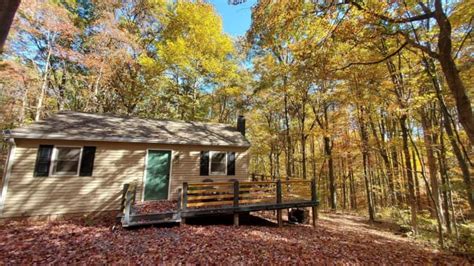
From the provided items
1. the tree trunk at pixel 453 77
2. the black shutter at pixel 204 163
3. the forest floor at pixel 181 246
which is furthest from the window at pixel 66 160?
the tree trunk at pixel 453 77

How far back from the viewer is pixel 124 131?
30.5ft

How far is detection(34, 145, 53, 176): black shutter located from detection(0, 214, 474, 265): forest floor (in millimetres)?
1675

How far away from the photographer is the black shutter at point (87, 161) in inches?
320

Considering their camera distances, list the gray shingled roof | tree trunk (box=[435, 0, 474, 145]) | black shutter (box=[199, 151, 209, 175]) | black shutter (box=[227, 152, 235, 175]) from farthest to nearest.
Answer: black shutter (box=[227, 152, 235, 175]), black shutter (box=[199, 151, 209, 175]), the gray shingled roof, tree trunk (box=[435, 0, 474, 145])

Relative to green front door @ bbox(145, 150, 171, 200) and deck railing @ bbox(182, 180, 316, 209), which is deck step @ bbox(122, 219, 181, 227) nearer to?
deck railing @ bbox(182, 180, 316, 209)

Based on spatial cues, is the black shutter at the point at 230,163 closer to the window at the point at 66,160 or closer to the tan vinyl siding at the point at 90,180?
the tan vinyl siding at the point at 90,180

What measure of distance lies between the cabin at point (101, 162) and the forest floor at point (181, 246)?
927 mm

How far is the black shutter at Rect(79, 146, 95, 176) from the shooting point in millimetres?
8125

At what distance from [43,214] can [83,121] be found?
3.77 meters

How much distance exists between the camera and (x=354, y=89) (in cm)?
1121

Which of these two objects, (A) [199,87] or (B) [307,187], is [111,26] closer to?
(A) [199,87]

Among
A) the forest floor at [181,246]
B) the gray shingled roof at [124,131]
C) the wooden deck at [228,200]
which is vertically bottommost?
the forest floor at [181,246]

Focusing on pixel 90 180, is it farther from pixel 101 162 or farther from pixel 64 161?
pixel 64 161

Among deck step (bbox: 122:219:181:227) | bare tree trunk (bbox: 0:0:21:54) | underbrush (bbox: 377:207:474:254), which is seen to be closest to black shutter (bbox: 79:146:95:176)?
deck step (bbox: 122:219:181:227)
